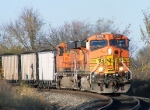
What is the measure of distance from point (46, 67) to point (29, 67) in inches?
115

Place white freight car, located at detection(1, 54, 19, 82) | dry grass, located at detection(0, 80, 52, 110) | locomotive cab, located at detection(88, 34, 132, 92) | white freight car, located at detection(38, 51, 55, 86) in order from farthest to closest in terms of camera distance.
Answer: white freight car, located at detection(1, 54, 19, 82)
white freight car, located at detection(38, 51, 55, 86)
locomotive cab, located at detection(88, 34, 132, 92)
dry grass, located at detection(0, 80, 52, 110)

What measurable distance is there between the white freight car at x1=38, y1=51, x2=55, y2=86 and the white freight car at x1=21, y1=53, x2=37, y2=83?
830 mm

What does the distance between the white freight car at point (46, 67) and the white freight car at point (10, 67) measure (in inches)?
154

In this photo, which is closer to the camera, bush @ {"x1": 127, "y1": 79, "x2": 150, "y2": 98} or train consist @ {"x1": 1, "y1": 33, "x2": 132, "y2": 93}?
train consist @ {"x1": 1, "y1": 33, "x2": 132, "y2": 93}

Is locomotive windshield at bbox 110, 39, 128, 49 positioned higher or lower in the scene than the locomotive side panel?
higher

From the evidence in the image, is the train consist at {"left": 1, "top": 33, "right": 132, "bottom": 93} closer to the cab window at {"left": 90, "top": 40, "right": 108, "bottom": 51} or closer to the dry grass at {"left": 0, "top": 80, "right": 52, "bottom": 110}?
the cab window at {"left": 90, "top": 40, "right": 108, "bottom": 51}

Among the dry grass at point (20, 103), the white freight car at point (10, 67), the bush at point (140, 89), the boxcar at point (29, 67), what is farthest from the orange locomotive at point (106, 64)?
the white freight car at point (10, 67)

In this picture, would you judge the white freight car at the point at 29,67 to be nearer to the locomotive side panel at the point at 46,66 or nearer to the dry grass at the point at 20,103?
the locomotive side panel at the point at 46,66

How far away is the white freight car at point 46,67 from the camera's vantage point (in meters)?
26.5

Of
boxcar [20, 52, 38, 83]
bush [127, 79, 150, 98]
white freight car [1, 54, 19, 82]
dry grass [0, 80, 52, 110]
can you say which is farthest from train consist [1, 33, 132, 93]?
white freight car [1, 54, 19, 82]

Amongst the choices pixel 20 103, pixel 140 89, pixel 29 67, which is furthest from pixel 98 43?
pixel 29 67

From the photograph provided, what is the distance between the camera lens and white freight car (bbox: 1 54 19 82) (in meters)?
31.8

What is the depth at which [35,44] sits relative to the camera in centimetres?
4922

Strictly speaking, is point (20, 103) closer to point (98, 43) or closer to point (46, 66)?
point (98, 43)
